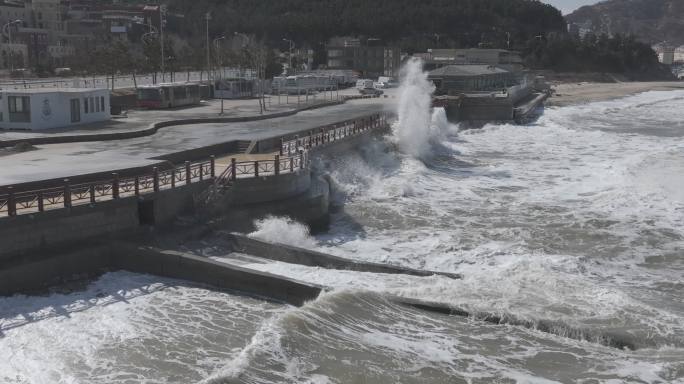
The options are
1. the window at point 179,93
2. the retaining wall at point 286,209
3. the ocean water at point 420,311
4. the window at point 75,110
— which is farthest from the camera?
the window at point 179,93

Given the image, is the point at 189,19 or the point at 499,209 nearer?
the point at 499,209

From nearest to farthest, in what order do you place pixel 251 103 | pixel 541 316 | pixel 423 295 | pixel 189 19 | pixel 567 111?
1. pixel 541 316
2. pixel 423 295
3. pixel 251 103
4. pixel 567 111
5. pixel 189 19

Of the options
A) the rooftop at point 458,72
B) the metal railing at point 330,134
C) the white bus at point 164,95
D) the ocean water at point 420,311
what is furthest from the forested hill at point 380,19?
the ocean water at point 420,311

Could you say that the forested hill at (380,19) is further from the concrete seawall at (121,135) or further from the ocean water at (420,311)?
the ocean water at (420,311)

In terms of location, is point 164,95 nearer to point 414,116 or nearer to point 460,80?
point 414,116

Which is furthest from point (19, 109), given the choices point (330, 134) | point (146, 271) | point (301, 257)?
point (301, 257)

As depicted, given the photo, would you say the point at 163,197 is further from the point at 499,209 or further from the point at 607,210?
the point at 607,210

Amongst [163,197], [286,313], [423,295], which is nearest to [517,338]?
[423,295]
